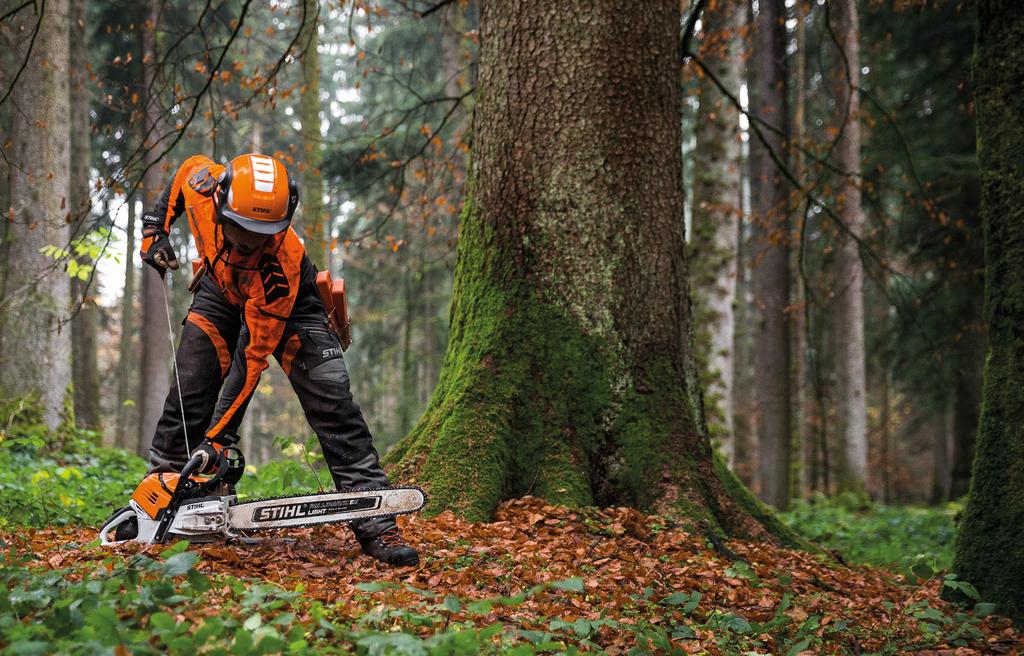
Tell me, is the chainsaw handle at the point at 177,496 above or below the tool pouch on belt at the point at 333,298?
below

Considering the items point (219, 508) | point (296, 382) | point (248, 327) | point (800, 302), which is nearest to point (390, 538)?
point (219, 508)

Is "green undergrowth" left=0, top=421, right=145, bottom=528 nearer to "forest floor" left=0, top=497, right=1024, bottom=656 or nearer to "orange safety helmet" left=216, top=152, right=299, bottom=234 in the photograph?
"forest floor" left=0, top=497, right=1024, bottom=656

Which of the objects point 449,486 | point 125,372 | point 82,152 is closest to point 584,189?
point 449,486

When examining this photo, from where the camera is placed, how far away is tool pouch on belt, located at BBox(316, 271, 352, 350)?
4.37 meters

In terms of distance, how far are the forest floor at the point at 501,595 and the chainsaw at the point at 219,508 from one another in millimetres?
126

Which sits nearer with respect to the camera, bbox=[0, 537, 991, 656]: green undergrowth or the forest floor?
bbox=[0, 537, 991, 656]: green undergrowth

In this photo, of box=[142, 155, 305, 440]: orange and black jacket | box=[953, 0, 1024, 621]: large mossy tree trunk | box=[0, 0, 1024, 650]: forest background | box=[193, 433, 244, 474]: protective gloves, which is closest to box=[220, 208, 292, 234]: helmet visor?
box=[142, 155, 305, 440]: orange and black jacket

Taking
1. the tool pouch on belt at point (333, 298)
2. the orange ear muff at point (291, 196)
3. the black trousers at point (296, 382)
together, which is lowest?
the black trousers at point (296, 382)

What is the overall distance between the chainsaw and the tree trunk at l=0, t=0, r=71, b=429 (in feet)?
20.9

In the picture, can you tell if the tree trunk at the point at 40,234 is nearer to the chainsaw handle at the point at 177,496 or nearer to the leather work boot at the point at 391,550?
the chainsaw handle at the point at 177,496

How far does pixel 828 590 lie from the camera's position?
4.87 metres

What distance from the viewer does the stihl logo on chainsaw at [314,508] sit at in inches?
157

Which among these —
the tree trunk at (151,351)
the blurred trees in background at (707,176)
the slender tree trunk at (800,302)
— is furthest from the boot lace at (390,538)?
the tree trunk at (151,351)

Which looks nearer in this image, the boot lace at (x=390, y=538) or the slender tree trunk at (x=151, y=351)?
the boot lace at (x=390, y=538)
